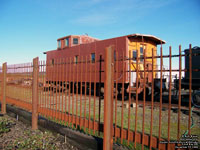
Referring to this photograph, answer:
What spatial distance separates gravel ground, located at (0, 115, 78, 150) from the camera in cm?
304

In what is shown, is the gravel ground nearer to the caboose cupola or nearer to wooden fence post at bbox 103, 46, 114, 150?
wooden fence post at bbox 103, 46, 114, 150

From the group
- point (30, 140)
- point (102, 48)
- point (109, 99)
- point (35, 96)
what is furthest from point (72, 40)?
point (109, 99)

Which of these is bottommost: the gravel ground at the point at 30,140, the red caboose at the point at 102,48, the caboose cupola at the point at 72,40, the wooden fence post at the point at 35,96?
the gravel ground at the point at 30,140

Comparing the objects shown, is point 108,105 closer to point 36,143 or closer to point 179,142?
point 179,142

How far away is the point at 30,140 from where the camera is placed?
3.32 metres

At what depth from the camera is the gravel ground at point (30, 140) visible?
120 inches

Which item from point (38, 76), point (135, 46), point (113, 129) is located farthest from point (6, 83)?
point (135, 46)

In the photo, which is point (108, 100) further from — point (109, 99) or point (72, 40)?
point (72, 40)

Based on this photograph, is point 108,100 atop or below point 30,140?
atop

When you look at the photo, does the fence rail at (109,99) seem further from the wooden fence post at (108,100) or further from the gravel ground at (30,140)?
the gravel ground at (30,140)

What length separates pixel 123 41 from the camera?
875 centimetres

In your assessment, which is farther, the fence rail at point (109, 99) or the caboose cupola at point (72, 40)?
the caboose cupola at point (72, 40)

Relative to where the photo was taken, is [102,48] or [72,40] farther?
[72,40]

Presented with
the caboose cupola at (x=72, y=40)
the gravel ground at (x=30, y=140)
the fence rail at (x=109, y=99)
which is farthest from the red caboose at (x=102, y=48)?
the gravel ground at (x=30, y=140)
